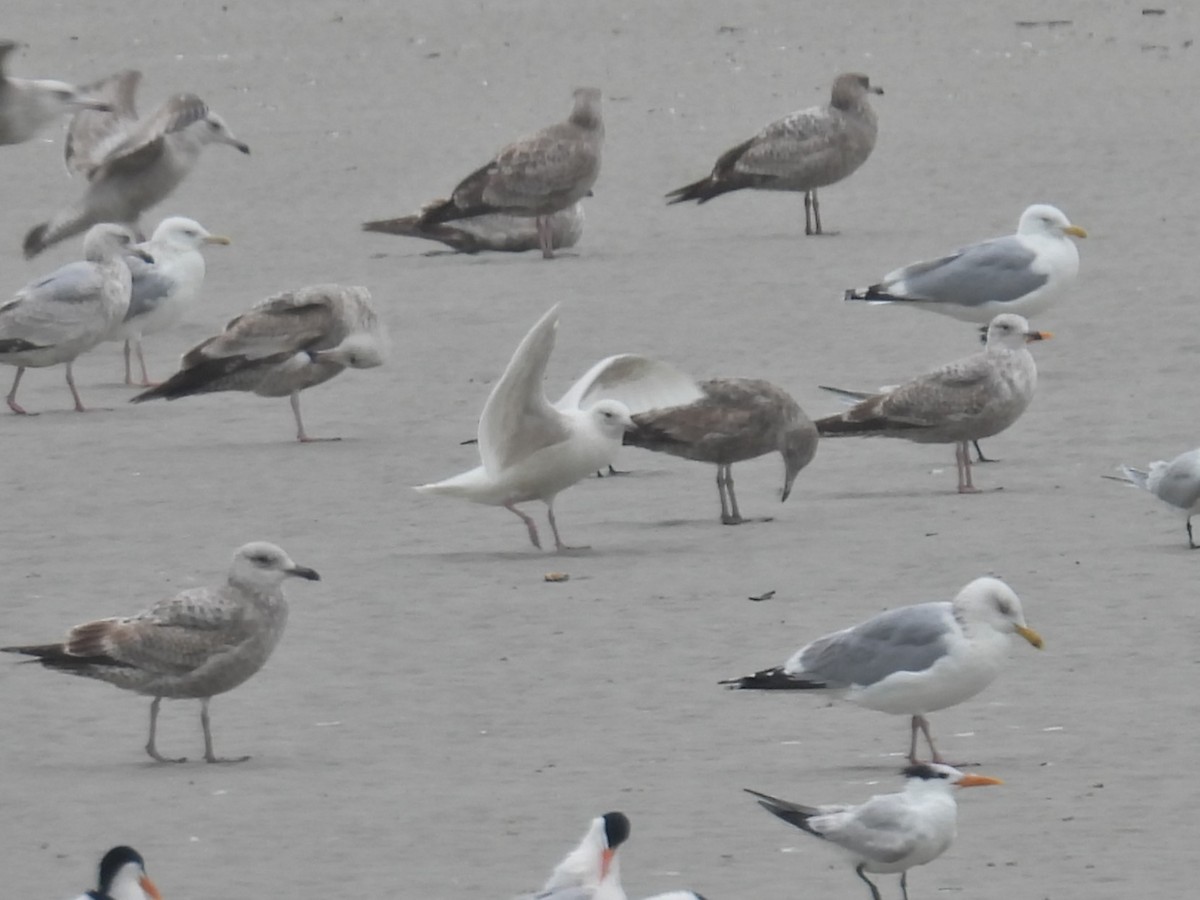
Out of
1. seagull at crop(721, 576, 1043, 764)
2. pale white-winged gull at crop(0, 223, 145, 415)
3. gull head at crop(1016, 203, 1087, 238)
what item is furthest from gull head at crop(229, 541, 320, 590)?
gull head at crop(1016, 203, 1087, 238)

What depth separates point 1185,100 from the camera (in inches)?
987

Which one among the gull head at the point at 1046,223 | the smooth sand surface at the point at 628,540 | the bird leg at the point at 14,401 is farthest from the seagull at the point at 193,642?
the gull head at the point at 1046,223

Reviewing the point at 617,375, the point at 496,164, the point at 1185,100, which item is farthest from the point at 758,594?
the point at 1185,100

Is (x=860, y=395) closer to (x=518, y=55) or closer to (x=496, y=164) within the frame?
(x=496, y=164)

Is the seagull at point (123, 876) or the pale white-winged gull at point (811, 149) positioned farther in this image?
the pale white-winged gull at point (811, 149)

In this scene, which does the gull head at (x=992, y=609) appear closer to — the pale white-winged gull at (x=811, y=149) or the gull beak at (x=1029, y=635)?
the gull beak at (x=1029, y=635)

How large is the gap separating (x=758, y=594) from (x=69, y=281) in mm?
6028

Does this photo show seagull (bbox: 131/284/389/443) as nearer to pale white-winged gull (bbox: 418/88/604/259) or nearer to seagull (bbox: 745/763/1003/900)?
pale white-winged gull (bbox: 418/88/604/259)

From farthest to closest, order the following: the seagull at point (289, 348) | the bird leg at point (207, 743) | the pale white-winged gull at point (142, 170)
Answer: the pale white-winged gull at point (142, 170)
the seagull at point (289, 348)
the bird leg at point (207, 743)

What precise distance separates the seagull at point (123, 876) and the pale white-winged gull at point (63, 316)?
9126 mm

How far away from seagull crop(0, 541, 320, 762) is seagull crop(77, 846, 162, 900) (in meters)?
2.13

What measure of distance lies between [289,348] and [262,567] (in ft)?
18.4

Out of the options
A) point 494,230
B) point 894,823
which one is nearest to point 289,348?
point 494,230

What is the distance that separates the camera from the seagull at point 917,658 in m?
8.30
